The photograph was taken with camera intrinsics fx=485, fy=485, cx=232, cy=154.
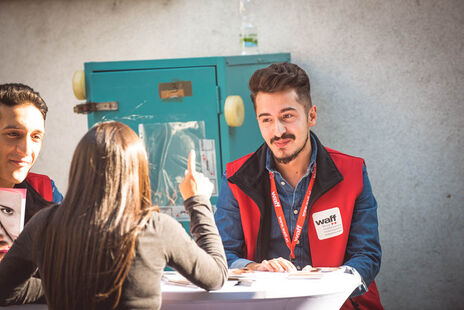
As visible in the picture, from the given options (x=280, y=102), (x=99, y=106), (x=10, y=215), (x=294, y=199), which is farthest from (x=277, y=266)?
(x=99, y=106)

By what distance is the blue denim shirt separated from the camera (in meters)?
1.95

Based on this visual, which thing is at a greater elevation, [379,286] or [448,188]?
[448,188]

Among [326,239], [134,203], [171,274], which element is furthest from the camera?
[326,239]

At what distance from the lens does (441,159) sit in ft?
11.8

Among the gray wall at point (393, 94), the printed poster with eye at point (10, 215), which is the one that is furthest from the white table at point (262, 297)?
the gray wall at point (393, 94)

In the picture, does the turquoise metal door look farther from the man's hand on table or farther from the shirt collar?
the man's hand on table

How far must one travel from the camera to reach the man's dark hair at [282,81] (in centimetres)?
216

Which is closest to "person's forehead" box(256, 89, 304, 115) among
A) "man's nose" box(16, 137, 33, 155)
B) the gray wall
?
"man's nose" box(16, 137, 33, 155)

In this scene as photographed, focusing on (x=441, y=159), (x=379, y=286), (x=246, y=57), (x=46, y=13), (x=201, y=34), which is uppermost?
(x=46, y=13)

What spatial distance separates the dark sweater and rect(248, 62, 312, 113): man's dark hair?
0.93m

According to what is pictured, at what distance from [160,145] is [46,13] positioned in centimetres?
180

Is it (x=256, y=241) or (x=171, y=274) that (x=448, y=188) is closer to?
(x=256, y=241)

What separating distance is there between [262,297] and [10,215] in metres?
1.00

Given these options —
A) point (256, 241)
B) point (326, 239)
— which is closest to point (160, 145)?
point (256, 241)
